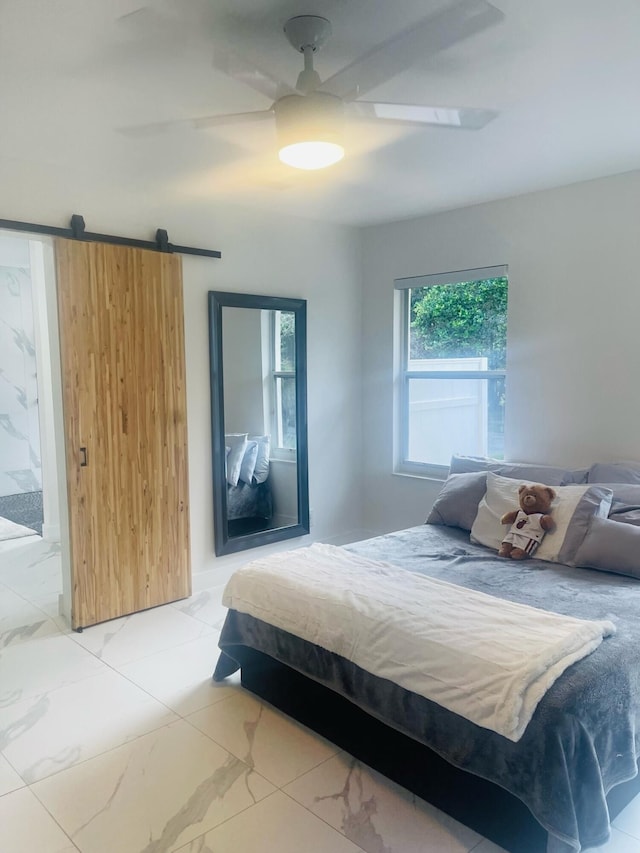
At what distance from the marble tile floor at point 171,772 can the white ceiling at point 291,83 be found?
228cm

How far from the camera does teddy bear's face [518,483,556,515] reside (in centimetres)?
309

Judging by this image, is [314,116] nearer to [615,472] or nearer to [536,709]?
[536,709]

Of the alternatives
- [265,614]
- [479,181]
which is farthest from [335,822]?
[479,181]

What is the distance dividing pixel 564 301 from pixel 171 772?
315 cm

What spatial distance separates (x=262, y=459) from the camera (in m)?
4.32

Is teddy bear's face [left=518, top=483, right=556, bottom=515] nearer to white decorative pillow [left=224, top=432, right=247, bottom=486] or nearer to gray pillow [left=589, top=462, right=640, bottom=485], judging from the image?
gray pillow [left=589, top=462, right=640, bottom=485]

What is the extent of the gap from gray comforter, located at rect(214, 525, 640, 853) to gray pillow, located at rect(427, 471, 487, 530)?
90 cm

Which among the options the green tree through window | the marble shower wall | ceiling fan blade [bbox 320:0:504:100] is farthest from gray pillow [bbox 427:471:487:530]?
the marble shower wall

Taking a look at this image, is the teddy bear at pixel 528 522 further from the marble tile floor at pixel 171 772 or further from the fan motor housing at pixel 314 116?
the fan motor housing at pixel 314 116

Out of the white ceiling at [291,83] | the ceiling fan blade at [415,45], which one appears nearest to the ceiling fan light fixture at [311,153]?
the ceiling fan blade at [415,45]

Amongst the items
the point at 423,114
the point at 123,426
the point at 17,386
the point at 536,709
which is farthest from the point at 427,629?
the point at 17,386

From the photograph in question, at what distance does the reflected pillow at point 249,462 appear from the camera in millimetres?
4215

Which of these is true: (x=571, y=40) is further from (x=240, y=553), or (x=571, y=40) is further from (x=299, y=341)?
(x=240, y=553)

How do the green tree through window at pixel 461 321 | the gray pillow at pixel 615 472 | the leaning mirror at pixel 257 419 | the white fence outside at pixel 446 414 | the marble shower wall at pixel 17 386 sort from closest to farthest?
1. the gray pillow at pixel 615 472
2. the leaning mirror at pixel 257 419
3. the green tree through window at pixel 461 321
4. the white fence outside at pixel 446 414
5. the marble shower wall at pixel 17 386
